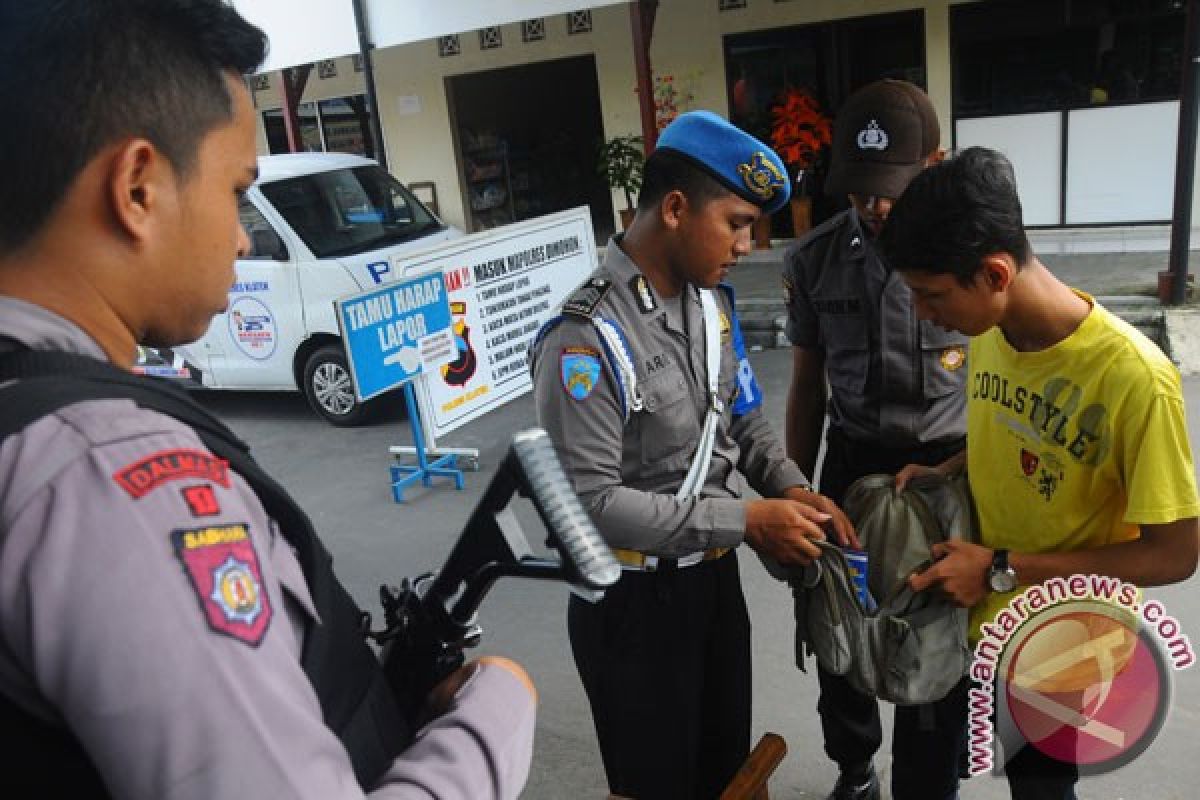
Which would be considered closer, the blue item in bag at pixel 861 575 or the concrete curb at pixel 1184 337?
the blue item in bag at pixel 861 575

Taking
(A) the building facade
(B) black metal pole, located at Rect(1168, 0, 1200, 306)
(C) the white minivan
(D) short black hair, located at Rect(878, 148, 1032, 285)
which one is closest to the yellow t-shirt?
(D) short black hair, located at Rect(878, 148, 1032, 285)

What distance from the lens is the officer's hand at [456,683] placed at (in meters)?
1.02

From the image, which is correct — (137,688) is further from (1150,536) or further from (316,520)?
(316,520)

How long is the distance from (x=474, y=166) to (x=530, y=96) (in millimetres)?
2115

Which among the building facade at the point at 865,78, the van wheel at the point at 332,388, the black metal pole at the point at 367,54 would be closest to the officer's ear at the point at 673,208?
the van wheel at the point at 332,388

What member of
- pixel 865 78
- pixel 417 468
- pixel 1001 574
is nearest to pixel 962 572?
pixel 1001 574

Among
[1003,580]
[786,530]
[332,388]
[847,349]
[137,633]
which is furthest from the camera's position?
[332,388]

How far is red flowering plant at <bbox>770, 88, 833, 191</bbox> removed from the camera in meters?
9.38

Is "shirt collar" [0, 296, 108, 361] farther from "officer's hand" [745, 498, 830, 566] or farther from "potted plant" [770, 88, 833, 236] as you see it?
Result: "potted plant" [770, 88, 833, 236]

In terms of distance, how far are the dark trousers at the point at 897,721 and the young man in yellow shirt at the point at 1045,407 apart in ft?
1.60

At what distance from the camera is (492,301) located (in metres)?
5.98

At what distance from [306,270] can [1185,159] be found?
6083 millimetres

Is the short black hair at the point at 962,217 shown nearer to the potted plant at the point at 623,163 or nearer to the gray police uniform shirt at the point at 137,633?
the gray police uniform shirt at the point at 137,633

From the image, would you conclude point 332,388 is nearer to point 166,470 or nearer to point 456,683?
point 456,683
